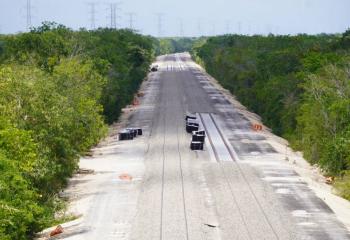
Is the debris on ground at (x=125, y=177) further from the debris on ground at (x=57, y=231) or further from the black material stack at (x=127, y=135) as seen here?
the black material stack at (x=127, y=135)

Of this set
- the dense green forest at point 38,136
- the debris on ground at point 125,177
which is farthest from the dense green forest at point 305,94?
the dense green forest at point 38,136

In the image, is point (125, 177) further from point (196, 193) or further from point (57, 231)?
point (57, 231)

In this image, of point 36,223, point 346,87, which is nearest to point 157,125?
point 346,87

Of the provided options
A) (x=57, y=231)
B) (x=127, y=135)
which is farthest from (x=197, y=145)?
(x=57, y=231)

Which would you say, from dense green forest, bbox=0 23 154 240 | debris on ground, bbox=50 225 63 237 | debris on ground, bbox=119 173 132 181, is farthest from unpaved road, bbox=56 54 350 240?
dense green forest, bbox=0 23 154 240

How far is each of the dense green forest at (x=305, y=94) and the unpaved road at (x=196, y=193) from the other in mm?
3811

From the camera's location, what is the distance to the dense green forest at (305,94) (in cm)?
6284

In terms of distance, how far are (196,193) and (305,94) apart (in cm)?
3434

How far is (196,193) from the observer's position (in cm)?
4862

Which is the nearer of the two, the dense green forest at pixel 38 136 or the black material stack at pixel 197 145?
the dense green forest at pixel 38 136

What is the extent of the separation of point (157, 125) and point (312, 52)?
29.2 m

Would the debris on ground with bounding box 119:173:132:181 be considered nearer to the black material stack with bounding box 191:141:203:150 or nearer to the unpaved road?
the unpaved road

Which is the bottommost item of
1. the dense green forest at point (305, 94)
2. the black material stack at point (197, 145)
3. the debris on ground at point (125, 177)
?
the debris on ground at point (125, 177)

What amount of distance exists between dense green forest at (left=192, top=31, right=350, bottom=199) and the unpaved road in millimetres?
3811
